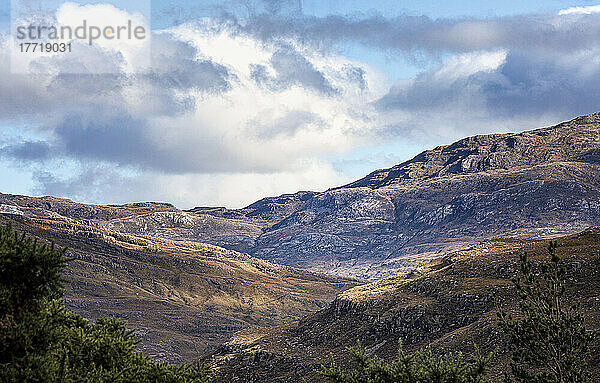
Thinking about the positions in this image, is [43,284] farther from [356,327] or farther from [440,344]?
[356,327]

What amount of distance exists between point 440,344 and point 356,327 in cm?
4938

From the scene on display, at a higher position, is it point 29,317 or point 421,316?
point 29,317

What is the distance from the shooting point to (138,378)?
33.8 meters

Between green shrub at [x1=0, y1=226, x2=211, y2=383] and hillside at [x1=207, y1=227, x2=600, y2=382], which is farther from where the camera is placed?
hillside at [x1=207, y1=227, x2=600, y2=382]

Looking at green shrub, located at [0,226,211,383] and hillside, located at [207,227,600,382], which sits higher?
green shrub, located at [0,226,211,383]

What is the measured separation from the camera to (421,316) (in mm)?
144375

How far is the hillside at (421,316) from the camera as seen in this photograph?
117 metres

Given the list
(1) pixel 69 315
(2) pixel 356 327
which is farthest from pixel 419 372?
(2) pixel 356 327

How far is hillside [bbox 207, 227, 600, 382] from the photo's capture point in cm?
11738

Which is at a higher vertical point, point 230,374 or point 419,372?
point 419,372

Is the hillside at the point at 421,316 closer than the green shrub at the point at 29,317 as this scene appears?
No

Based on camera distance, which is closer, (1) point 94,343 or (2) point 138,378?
(2) point 138,378

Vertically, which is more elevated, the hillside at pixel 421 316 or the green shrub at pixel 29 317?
the green shrub at pixel 29 317

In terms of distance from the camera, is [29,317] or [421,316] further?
[421,316]
